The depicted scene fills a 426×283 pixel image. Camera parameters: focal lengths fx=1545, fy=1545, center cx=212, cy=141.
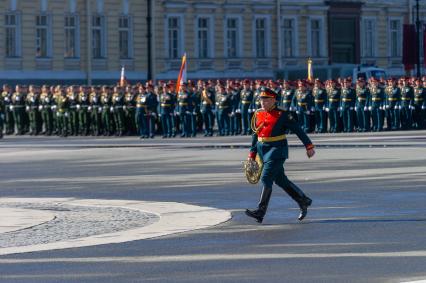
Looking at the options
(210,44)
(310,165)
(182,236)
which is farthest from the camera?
(210,44)

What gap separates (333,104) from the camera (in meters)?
47.6

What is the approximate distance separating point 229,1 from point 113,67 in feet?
25.1

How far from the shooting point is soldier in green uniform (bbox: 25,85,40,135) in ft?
167

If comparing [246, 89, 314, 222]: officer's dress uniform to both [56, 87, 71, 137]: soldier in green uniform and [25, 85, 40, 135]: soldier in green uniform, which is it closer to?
[56, 87, 71, 137]: soldier in green uniform

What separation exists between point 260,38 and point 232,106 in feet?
82.4

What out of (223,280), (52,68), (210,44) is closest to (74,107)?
(52,68)

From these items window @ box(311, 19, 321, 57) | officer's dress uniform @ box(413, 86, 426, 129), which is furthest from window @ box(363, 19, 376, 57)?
officer's dress uniform @ box(413, 86, 426, 129)

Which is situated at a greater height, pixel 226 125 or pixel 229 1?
pixel 229 1

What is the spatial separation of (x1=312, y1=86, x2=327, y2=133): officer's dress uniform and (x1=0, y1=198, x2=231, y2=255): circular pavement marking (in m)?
26.0

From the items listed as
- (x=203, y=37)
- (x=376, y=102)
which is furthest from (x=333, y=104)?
(x=203, y=37)

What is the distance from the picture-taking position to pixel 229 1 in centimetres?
7050

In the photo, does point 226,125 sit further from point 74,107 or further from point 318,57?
point 318,57

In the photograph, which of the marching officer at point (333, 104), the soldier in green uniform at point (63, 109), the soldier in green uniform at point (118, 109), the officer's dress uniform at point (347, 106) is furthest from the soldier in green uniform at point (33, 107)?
the officer's dress uniform at point (347, 106)

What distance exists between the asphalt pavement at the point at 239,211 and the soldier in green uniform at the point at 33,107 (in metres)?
11.7
